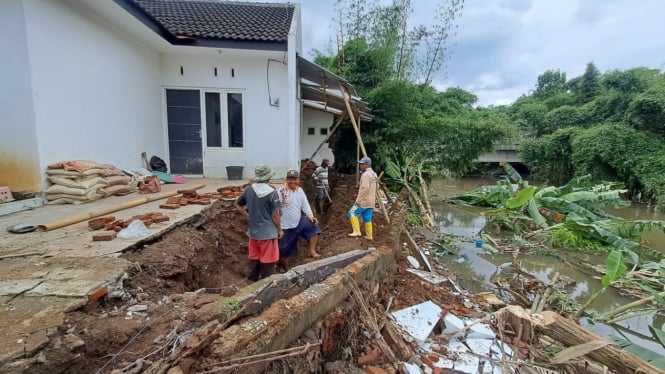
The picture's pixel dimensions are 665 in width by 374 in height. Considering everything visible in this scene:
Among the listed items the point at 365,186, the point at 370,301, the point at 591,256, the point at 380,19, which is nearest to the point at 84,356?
the point at 370,301

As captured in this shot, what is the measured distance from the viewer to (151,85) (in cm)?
773

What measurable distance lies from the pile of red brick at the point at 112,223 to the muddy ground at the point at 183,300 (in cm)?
32

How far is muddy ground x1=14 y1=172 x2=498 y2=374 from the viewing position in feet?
6.59

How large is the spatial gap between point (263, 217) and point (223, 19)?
24.7ft

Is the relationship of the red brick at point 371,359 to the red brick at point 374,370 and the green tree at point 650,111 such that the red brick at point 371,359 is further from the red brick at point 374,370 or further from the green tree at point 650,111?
the green tree at point 650,111

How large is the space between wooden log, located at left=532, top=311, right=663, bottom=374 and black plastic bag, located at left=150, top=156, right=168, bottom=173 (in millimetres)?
8458

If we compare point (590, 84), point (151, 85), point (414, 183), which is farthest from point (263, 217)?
point (590, 84)

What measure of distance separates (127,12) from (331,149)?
8017mm

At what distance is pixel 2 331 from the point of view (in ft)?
6.34

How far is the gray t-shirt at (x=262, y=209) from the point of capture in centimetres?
394

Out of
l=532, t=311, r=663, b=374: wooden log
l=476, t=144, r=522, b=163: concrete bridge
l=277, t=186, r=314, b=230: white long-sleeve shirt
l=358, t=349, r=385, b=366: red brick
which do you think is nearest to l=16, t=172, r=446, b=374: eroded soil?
l=277, t=186, r=314, b=230: white long-sleeve shirt

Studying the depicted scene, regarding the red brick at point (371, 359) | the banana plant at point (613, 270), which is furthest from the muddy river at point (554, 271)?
the red brick at point (371, 359)

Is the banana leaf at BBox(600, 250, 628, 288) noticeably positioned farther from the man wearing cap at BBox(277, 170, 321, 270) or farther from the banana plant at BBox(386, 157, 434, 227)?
the banana plant at BBox(386, 157, 434, 227)

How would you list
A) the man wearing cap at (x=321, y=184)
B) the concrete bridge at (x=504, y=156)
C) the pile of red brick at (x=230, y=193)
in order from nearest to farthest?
the pile of red brick at (x=230, y=193) → the man wearing cap at (x=321, y=184) → the concrete bridge at (x=504, y=156)
